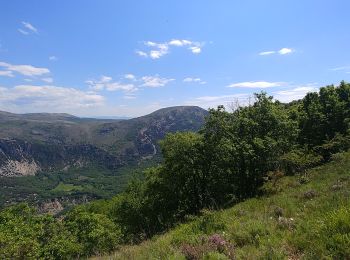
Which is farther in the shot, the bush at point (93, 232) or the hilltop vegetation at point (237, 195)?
the bush at point (93, 232)

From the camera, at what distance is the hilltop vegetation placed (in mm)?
9672

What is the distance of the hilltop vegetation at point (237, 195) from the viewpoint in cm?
967

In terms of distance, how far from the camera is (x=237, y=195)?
108 feet

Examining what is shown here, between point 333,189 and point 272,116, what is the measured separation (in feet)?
64.7

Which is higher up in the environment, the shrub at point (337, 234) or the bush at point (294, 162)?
the shrub at point (337, 234)

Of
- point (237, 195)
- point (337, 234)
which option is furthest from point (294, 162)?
point (337, 234)

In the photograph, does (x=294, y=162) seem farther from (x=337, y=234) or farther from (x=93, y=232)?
(x=93, y=232)

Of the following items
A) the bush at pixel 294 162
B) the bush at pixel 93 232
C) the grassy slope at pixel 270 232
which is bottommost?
the bush at pixel 93 232

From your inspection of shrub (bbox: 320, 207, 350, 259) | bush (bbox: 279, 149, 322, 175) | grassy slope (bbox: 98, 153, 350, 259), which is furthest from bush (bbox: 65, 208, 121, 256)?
shrub (bbox: 320, 207, 350, 259)

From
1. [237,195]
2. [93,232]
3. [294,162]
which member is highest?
[294,162]

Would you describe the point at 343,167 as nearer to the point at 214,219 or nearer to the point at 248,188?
the point at 248,188

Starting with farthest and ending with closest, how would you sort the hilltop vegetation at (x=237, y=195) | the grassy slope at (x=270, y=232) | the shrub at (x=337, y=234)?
1. the hilltop vegetation at (x=237, y=195)
2. the grassy slope at (x=270, y=232)
3. the shrub at (x=337, y=234)

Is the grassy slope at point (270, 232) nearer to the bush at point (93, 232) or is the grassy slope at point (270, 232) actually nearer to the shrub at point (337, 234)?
the shrub at point (337, 234)

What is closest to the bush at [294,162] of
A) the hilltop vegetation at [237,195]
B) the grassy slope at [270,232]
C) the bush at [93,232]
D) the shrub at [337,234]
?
the hilltop vegetation at [237,195]
